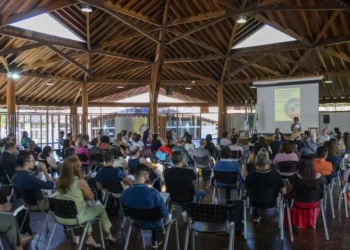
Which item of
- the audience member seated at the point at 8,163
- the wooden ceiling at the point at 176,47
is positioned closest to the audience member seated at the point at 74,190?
the audience member seated at the point at 8,163

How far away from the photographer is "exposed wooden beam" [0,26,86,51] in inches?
406

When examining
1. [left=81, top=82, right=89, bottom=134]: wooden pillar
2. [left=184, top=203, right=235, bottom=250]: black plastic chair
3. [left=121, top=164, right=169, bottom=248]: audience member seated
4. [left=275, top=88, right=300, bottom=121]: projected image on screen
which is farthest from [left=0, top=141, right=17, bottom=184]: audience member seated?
[left=275, top=88, right=300, bottom=121]: projected image on screen

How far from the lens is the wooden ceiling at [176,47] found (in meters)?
10.7

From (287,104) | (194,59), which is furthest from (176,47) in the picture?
(287,104)

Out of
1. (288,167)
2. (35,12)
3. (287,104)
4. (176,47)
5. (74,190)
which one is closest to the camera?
(74,190)

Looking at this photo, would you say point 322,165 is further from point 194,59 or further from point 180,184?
point 194,59

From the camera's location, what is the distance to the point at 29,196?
4.51m

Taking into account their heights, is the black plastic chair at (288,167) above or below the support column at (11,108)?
below

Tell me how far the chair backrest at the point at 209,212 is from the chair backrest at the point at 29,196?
83.0 inches

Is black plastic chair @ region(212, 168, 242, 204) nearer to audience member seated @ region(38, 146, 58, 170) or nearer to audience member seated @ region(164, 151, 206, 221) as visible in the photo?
audience member seated @ region(164, 151, 206, 221)

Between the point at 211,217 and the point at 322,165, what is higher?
the point at 322,165

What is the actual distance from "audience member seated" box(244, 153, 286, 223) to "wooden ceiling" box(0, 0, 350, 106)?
6.36m

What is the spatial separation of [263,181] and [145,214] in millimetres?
1614

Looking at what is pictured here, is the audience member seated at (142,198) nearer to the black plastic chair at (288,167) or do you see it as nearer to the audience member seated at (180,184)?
the audience member seated at (180,184)
